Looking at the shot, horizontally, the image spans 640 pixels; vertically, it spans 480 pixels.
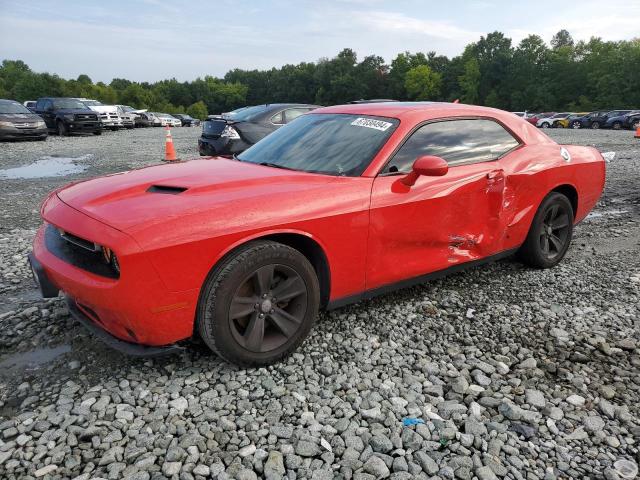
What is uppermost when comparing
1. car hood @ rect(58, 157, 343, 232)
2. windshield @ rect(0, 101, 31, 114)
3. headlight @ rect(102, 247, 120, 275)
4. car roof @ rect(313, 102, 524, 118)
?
car roof @ rect(313, 102, 524, 118)

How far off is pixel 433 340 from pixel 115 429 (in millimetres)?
1942

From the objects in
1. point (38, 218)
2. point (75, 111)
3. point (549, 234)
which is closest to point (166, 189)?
point (549, 234)

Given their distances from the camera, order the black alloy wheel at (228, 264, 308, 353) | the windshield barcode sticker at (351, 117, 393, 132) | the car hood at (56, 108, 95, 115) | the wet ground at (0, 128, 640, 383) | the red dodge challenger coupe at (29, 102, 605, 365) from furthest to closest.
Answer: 1. the car hood at (56, 108, 95, 115)
2. the windshield barcode sticker at (351, 117, 393, 132)
3. the wet ground at (0, 128, 640, 383)
4. the black alloy wheel at (228, 264, 308, 353)
5. the red dodge challenger coupe at (29, 102, 605, 365)

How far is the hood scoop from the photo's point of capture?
2756 millimetres

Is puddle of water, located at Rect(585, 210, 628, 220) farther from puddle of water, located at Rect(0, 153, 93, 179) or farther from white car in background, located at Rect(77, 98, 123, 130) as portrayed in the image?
white car in background, located at Rect(77, 98, 123, 130)

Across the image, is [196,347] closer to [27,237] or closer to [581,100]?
[27,237]

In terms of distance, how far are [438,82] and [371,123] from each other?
9522 cm

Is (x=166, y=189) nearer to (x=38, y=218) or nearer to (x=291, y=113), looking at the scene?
(x=38, y=218)

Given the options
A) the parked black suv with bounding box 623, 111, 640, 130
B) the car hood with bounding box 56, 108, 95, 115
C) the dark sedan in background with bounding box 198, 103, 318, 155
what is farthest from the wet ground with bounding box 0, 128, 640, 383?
the parked black suv with bounding box 623, 111, 640, 130

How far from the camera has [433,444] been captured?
2.26m

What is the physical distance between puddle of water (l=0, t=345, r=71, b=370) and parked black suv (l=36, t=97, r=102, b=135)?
20999 millimetres

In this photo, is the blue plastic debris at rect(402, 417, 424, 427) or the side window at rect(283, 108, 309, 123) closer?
the blue plastic debris at rect(402, 417, 424, 427)

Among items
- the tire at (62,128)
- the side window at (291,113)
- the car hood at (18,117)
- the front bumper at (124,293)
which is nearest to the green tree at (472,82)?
the tire at (62,128)

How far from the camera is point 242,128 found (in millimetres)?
9336
